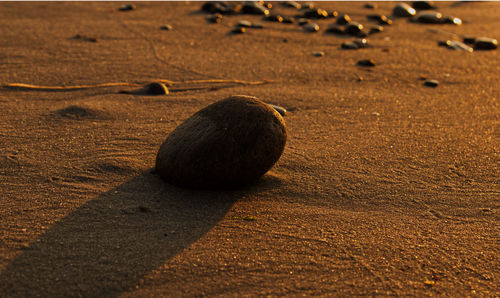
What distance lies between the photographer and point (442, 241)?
2355mm

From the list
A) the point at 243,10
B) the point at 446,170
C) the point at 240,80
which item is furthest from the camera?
the point at 243,10

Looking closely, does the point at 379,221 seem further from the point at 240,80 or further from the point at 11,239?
the point at 240,80

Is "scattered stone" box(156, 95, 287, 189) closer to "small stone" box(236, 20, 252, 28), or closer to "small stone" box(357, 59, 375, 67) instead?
"small stone" box(357, 59, 375, 67)

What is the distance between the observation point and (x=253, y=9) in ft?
22.1

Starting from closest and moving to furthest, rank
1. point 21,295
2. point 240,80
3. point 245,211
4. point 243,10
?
1. point 21,295
2. point 245,211
3. point 240,80
4. point 243,10

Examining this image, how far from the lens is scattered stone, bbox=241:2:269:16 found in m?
6.73

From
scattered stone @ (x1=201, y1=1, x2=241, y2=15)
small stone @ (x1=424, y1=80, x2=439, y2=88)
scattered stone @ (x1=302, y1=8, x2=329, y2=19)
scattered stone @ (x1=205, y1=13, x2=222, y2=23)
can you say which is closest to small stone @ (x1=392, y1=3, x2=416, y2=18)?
scattered stone @ (x1=302, y1=8, x2=329, y2=19)

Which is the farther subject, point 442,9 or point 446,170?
point 442,9

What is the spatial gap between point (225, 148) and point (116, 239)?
0.70 meters

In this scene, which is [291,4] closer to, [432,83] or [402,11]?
[402,11]

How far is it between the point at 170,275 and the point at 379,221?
106cm

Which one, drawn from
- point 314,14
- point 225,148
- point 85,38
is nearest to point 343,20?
point 314,14

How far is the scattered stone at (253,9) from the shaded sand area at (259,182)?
62.3 inches

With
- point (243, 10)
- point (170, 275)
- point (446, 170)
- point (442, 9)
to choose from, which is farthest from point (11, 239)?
point (442, 9)
